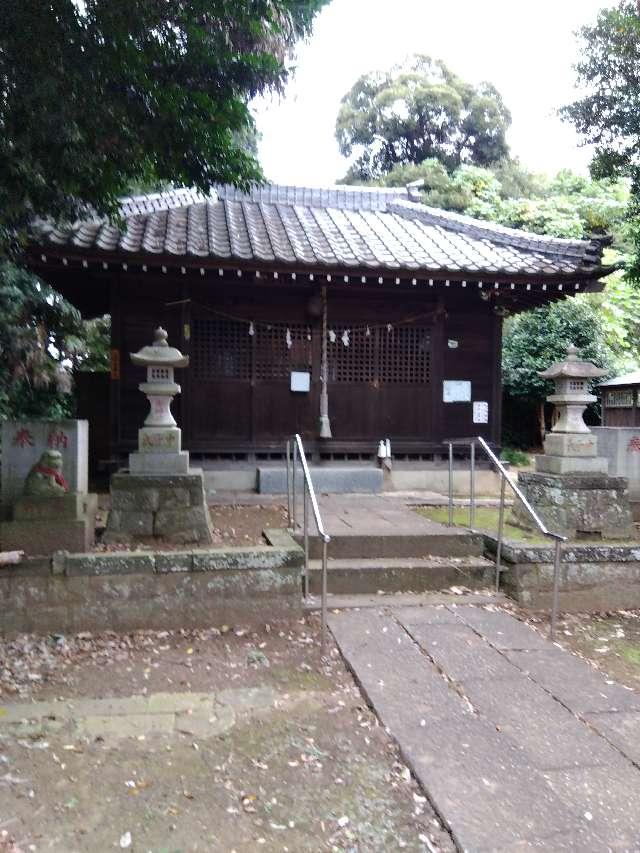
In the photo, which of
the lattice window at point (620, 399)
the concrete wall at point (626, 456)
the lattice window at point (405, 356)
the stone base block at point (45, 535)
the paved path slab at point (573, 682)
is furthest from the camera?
the lattice window at point (620, 399)

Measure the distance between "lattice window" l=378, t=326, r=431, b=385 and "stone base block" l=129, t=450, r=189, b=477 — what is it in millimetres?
4501

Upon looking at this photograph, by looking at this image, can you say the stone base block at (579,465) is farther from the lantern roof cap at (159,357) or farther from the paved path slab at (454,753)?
the lantern roof cap at (159,357)

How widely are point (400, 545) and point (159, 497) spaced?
2375 mm

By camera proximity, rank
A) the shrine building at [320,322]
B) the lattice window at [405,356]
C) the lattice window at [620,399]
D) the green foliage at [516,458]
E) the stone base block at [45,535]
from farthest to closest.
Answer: the green foliage at [516,458] < the lattice window at [620,399] < the lattice window at [405,356] < the shrine building at [320,322] < the stone base block at [45,535]

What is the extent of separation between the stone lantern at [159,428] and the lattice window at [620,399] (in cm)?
1006

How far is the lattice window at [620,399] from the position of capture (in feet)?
41.4

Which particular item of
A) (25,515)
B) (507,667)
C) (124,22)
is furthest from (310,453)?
(124,22)

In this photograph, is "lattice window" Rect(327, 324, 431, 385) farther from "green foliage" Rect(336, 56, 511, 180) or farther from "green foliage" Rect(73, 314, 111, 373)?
"green foliage" Rect(336, 56, 511, 180)

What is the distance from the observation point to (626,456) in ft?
26.0

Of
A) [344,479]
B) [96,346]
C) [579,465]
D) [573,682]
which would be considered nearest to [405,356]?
[344,479]

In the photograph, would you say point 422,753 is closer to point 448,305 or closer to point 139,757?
point 139,757

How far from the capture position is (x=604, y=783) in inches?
111

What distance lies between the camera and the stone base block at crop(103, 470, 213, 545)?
18.5 feet

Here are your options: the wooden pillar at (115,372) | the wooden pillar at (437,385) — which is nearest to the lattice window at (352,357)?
the wooden pillar at (437,385)
